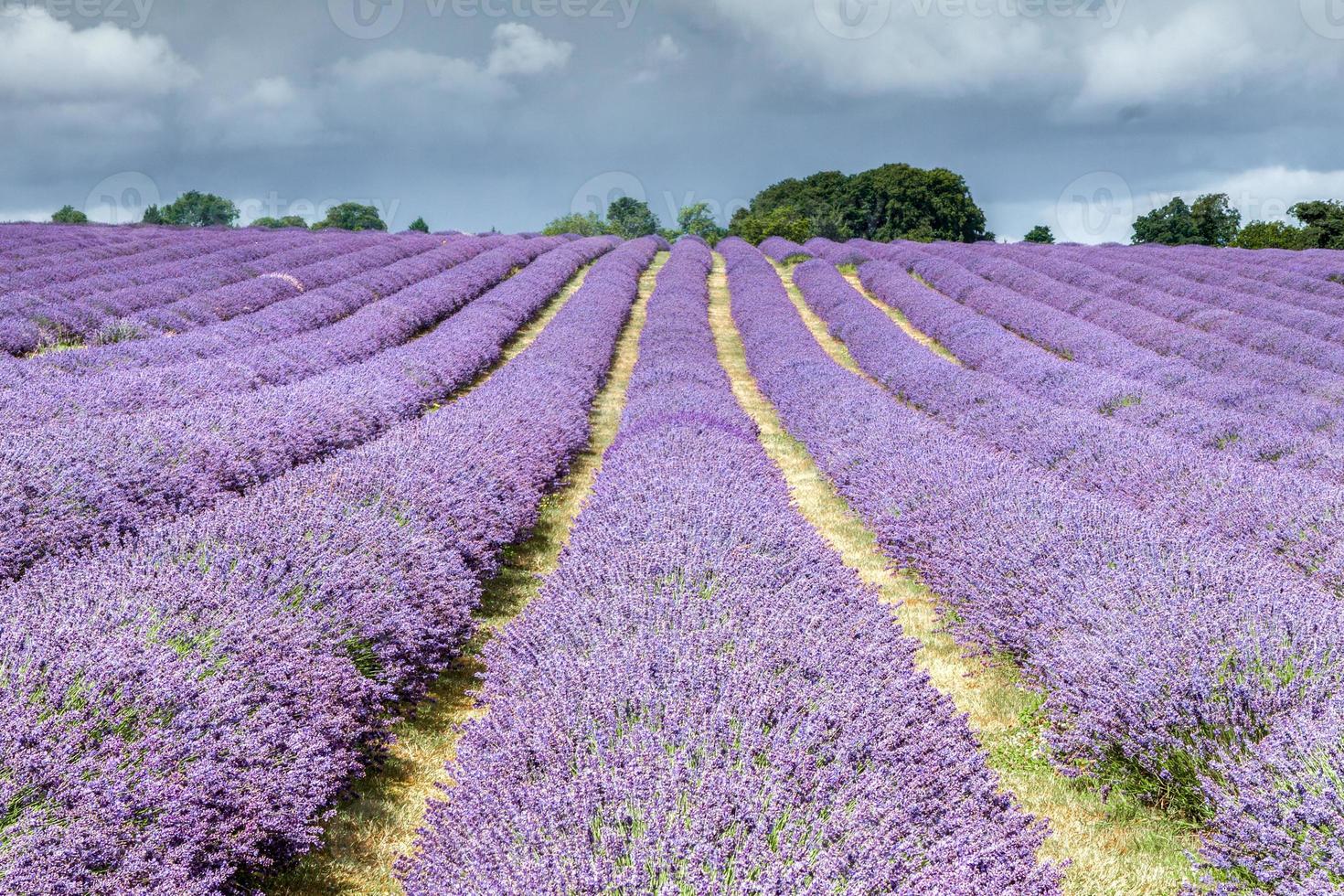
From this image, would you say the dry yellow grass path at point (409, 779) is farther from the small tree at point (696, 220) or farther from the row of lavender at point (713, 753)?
the small tree at point (696, 220)

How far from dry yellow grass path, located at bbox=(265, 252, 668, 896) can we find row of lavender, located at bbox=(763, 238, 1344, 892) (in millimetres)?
2384

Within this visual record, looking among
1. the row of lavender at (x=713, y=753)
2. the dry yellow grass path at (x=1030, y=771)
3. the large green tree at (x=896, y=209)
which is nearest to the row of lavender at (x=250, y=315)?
the row of lavender at (x=713, y=753)

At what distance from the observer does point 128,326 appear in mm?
12016

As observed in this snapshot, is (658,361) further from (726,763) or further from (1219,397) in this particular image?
(726,763)

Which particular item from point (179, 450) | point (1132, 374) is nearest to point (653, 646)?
point (179, 450)

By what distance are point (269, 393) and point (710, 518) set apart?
16.3 feet

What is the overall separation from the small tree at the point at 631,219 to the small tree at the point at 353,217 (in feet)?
71.5

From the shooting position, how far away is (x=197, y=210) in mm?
82375

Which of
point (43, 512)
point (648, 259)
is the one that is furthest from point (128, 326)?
point (648, 259)

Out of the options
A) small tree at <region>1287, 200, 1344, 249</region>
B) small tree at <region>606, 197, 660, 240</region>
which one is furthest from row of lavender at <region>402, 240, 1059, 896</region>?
small tree at <region>606, 197, 660, 240</region>

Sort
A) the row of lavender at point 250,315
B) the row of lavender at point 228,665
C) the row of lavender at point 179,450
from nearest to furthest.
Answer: the row of lavender at point 228,665 < the row of lavender at point 179,450 < the row of lavender at point 250,315

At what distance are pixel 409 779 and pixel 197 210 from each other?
9473 centimetres

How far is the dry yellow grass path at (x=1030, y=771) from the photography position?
2746 mm

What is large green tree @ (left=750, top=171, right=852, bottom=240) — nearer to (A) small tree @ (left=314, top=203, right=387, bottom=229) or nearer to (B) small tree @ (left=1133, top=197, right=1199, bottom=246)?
(B) small tree @ (left=1133, top=197, right=1199, bottom=246)
